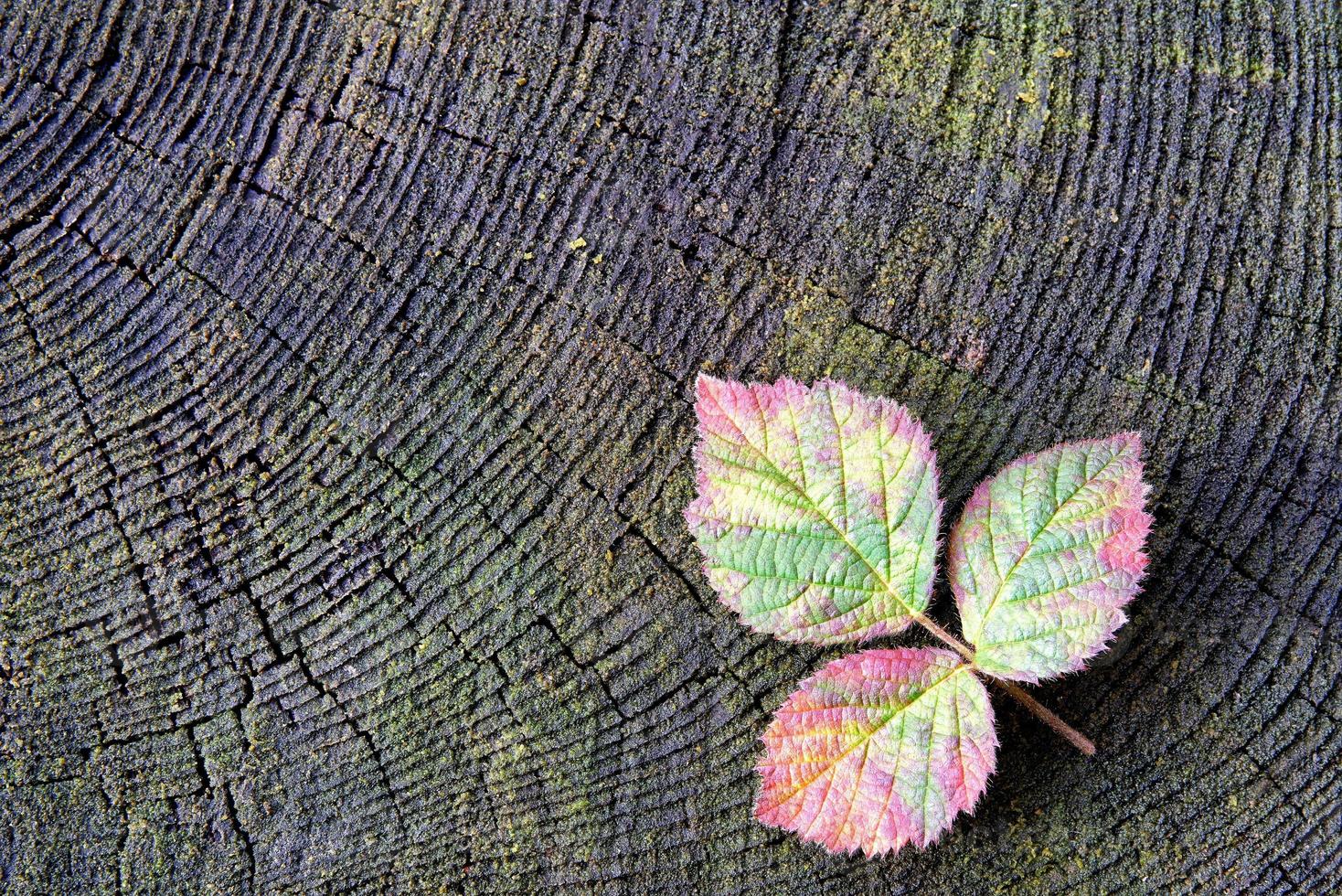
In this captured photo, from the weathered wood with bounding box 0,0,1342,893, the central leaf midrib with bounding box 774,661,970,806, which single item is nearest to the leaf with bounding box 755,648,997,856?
the central leaf midrib with bounding box 774,661,970,806

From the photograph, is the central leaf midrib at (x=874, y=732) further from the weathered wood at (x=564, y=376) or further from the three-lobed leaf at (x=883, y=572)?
the weathered wood at (x=564, y=376)

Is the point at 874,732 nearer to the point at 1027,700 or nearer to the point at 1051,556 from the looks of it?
the point at 1027,700

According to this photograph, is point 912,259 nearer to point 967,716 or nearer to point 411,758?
point 967,716

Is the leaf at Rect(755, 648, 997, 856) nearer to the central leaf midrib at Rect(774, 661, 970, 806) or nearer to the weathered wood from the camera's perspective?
the central leaf midrib at Rect(774, 661, 970, 806)

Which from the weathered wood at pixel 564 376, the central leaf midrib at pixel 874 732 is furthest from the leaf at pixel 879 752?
the weathered wood at pixel 564 376

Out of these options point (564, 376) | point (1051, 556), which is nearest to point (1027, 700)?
point (1051, 556)

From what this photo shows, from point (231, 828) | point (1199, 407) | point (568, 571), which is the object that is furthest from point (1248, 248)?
point (231, 828)

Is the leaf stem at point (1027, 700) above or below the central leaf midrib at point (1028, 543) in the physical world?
below
